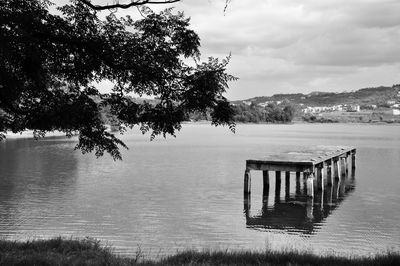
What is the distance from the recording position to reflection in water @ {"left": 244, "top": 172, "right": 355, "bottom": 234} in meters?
20.9

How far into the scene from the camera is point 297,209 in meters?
25.1

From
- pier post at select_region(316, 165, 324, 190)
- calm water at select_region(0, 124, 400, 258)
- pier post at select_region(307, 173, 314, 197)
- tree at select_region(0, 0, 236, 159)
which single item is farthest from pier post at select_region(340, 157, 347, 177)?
tree at select_region(0, 0, 236, 159)

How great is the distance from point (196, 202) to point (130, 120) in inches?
730

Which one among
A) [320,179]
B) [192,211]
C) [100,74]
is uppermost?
[100,74]

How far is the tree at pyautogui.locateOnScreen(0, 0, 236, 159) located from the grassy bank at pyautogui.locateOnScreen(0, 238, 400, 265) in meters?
2.94

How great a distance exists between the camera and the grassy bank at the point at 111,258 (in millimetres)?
10047

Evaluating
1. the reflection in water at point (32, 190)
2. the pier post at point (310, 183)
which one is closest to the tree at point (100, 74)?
the reflection in water at point (32, 190)

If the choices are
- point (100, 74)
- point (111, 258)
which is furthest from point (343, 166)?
point (100, 74)

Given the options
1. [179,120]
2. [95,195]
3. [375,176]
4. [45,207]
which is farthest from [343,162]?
[179,120]

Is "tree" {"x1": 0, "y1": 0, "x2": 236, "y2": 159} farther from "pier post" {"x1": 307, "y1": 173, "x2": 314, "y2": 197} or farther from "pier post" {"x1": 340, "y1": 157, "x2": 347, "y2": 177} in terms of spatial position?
"pier post" {"x1": 340, "y1": 157, "x2": 347, "y2": 177}

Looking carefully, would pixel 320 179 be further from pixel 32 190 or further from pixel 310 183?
pixel 32 190

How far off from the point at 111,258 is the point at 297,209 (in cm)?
1608

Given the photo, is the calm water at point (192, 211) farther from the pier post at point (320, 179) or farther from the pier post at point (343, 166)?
the pier post at point (343, 166)

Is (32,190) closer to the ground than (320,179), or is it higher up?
closer to the ground
